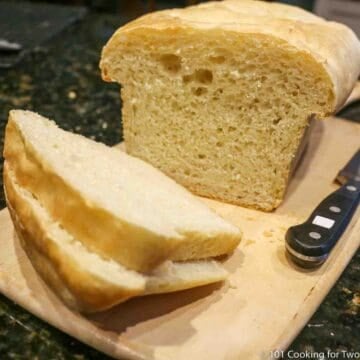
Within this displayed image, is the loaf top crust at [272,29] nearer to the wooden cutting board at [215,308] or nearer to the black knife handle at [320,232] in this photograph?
the black knife handle at [320,232]

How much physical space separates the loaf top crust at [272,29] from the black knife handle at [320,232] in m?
0.30

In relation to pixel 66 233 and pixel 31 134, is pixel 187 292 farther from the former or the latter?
pixel 31 134

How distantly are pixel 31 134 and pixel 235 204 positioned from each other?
29.5 inches

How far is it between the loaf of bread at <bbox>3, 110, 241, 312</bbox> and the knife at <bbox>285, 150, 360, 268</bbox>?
17 centimetres

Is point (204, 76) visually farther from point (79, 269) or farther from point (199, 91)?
point (79, 269)

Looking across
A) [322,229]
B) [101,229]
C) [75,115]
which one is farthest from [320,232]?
[75,115]

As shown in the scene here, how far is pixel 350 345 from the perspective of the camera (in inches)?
53.9

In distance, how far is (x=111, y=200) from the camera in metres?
1.34

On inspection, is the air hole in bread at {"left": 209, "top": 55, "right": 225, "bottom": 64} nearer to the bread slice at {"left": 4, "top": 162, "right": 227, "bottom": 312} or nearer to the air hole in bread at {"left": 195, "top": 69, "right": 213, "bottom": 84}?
the air hole in bread at {"left": 195, "top": 69, "right": 213, "bottom": 84}

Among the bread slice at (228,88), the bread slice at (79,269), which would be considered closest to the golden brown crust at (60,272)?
the bread slice at (79,269)

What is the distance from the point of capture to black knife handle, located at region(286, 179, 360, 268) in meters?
1.53

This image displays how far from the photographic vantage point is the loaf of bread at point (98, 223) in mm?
1257

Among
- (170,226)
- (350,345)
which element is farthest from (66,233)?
(350,345)

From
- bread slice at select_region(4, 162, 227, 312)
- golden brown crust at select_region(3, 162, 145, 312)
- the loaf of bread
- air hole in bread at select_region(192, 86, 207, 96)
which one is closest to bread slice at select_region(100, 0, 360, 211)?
air hole in bread at select_region(192, 86, 207, 96)
